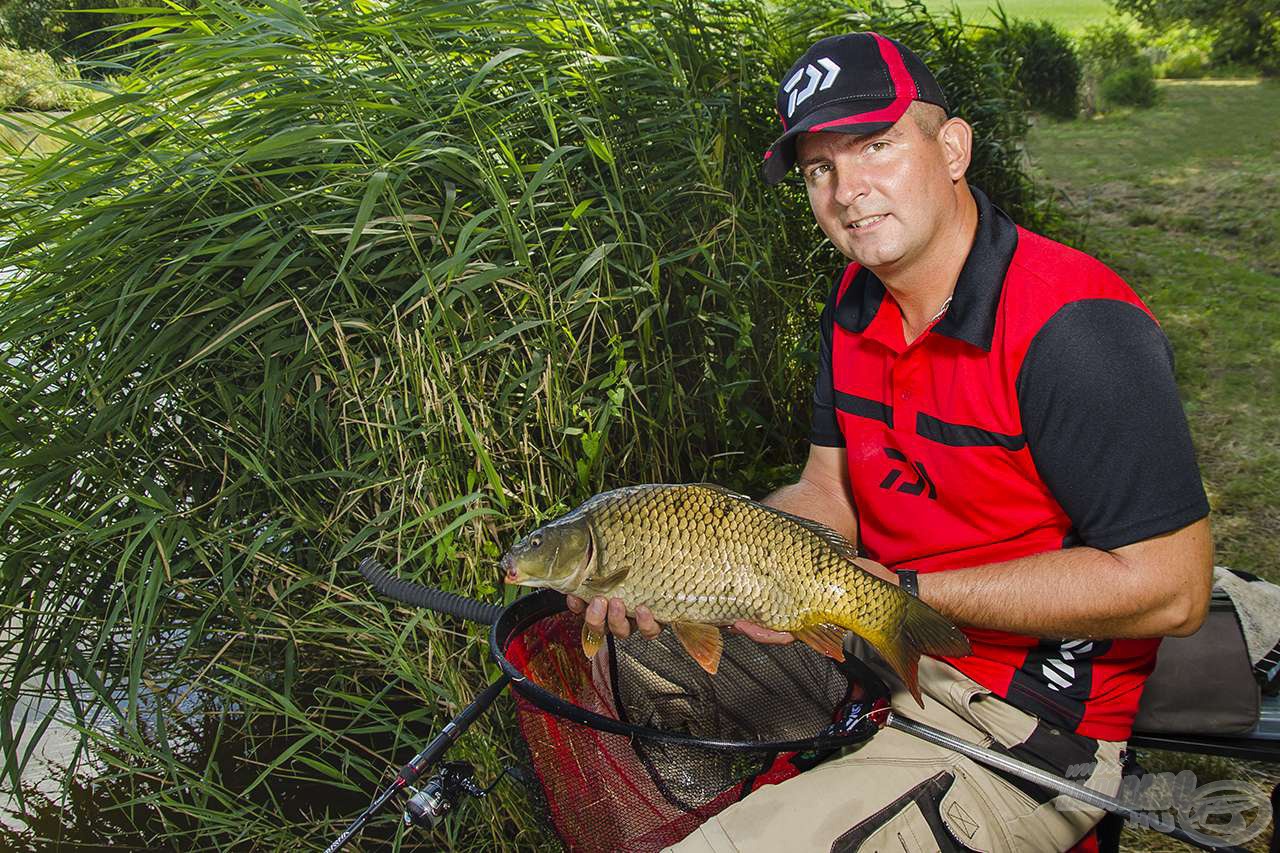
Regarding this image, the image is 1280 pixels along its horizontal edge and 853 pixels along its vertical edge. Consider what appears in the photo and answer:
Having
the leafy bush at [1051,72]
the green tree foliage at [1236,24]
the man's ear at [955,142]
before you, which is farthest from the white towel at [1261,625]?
the green tree foliage at [1236,24]

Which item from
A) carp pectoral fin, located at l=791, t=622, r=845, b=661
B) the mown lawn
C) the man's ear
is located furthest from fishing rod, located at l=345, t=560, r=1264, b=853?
the mown lawn

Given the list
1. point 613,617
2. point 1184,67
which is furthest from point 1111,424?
point 1184,67

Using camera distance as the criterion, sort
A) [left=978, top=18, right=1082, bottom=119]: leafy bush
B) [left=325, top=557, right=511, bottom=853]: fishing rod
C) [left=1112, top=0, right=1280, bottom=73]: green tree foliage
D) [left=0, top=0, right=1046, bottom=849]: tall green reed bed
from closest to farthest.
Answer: [left=325, top=557, right=511, bottom=853]: fishing rod → [left=0, top=0, right=1046, bottom=849]: tall green reed bed → [left=978, top=18, right=1082, bottom=119]: leafy bush → [left=1112, top=0, right=1280, bottom=73]: green tree foliage

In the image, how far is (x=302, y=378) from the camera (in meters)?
2.18

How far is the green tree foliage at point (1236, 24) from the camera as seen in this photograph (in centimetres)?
1294

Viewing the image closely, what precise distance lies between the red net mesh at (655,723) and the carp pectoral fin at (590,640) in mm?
85

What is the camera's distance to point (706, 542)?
1372mm

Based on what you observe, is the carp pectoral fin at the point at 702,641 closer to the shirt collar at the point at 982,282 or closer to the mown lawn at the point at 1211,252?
the shirt collar at the point at 982,282

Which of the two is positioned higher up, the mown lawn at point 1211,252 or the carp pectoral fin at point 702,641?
the carp pectoral fin at point 702,641

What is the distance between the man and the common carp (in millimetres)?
69

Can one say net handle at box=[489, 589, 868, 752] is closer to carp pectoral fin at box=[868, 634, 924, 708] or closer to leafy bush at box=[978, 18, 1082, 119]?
carp pectoral fin at box=[868, 634, 924, 708]

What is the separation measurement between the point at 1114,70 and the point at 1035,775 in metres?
13.2

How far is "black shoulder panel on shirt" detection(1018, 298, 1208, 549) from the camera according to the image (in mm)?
1378

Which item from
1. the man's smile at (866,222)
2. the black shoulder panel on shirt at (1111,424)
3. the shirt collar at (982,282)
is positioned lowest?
the black shoulder panel on shirt at (1111,424)
